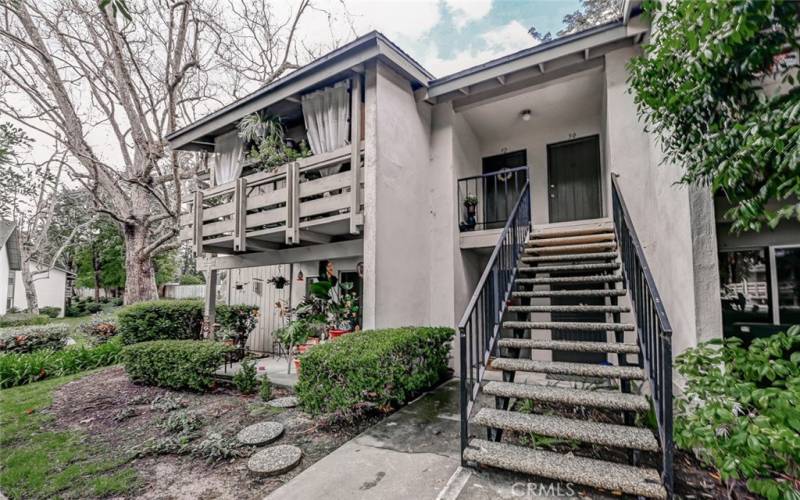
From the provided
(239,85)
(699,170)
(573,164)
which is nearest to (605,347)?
(699,170)

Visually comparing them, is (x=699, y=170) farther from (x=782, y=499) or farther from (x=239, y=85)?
(x=239, y=85)

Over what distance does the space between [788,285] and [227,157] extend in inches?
372

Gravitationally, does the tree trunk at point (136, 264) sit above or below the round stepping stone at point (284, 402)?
above

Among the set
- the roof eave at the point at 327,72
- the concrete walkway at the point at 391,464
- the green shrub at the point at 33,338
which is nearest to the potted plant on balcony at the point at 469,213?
the roof eave at the point at 327,72

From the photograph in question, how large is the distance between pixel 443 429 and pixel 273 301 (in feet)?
22.9

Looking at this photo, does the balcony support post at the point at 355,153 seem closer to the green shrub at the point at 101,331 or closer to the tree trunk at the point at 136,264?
the tree trunk at the point at 136,264

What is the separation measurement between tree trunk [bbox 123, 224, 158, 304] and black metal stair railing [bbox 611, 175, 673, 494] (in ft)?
43.1

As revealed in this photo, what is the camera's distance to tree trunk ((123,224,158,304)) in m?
11.3

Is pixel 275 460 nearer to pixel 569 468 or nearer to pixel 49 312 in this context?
pixel 569 468

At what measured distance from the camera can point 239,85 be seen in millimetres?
12758

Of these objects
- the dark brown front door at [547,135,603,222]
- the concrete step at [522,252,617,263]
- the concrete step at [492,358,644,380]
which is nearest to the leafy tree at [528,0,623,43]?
the dark brown front door at [547,135,603,222]

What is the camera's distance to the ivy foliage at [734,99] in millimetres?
2252

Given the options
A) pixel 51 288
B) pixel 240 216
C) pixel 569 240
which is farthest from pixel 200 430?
pixel 51 288

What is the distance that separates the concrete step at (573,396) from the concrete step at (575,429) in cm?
15
